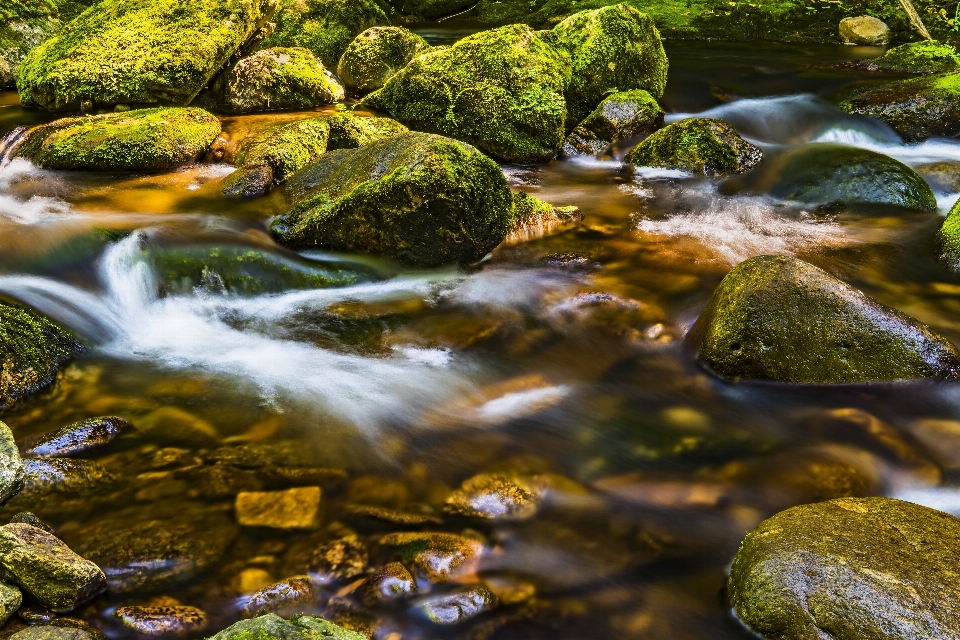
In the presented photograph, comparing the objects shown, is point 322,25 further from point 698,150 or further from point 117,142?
point 698,150

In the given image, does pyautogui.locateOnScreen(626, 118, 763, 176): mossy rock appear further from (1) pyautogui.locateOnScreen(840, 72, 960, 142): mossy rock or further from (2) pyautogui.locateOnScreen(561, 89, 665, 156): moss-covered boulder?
(1) pyautogui.locateOnScreen(840, 72, 960, 142): mossy rock

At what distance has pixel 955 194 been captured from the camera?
339 inches

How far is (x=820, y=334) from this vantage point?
4.55 metres

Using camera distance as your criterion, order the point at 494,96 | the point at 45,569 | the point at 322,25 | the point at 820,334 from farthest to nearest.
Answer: the point at 322,25 < the point at 494,96 < the point at 820,334 < the point at 45,569

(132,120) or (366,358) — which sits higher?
(132,120)

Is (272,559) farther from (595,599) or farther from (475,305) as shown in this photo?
→ (475,305)

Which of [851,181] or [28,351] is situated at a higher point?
[28,351]

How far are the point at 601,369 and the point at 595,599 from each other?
7.11 ft

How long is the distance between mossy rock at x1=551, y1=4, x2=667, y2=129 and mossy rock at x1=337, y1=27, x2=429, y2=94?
8.44 ft

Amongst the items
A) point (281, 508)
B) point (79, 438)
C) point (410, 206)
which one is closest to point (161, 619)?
point (281, 508)

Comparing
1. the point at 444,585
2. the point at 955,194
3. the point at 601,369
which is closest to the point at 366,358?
the point at 601,369

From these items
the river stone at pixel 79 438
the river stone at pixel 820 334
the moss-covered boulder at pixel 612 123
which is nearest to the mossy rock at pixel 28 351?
the river stone at pixel 79 438

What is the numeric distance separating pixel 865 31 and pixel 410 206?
14479 millimetres

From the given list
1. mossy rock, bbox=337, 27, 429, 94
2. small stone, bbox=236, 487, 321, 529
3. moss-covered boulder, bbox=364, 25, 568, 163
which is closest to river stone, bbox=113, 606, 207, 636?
small stone, bbox=236, 487, 321, 529
